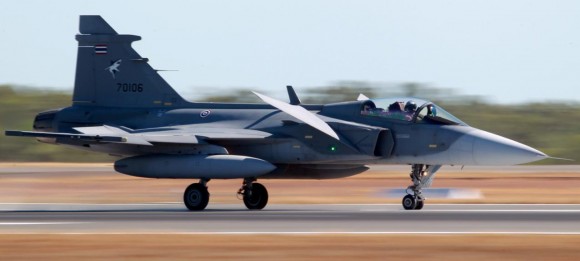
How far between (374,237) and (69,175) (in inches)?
1095

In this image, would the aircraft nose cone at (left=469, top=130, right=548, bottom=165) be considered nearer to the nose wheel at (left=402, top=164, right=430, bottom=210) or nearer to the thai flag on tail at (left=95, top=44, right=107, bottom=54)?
the nose wheel at (left=402, top=164, right=430, bottom=210)

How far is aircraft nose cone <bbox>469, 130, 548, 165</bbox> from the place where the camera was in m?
A: 22.7

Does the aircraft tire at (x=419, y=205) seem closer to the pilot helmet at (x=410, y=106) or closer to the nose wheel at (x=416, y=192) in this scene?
the nose wheel at (x=416, y=192)

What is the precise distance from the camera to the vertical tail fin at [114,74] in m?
26.6

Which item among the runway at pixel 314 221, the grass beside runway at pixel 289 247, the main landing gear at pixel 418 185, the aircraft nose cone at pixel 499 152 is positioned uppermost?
the aircraft nose cone at pixel 499 152

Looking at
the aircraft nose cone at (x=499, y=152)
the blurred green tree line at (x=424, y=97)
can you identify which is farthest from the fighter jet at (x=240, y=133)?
the blurred green tree line at (x=424, y=97)

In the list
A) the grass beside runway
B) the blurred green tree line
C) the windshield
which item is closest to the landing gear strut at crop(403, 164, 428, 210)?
the windshield

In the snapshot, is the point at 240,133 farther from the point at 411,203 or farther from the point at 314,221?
the point at 314,221

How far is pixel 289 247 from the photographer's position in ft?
50.6

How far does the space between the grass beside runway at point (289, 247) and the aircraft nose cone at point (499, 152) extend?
6.19m

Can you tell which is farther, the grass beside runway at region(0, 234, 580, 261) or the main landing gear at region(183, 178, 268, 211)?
the main landing gear at region(183, 178, 268, 211)

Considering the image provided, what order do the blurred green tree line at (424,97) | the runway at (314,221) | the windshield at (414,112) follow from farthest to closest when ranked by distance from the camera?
the blurred green tree line at (424,97)
the windshield at (414,112)
the runway at (314,221)

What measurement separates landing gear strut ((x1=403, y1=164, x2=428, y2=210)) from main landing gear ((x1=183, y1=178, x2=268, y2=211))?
3.29 m

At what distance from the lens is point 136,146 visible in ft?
80.7
